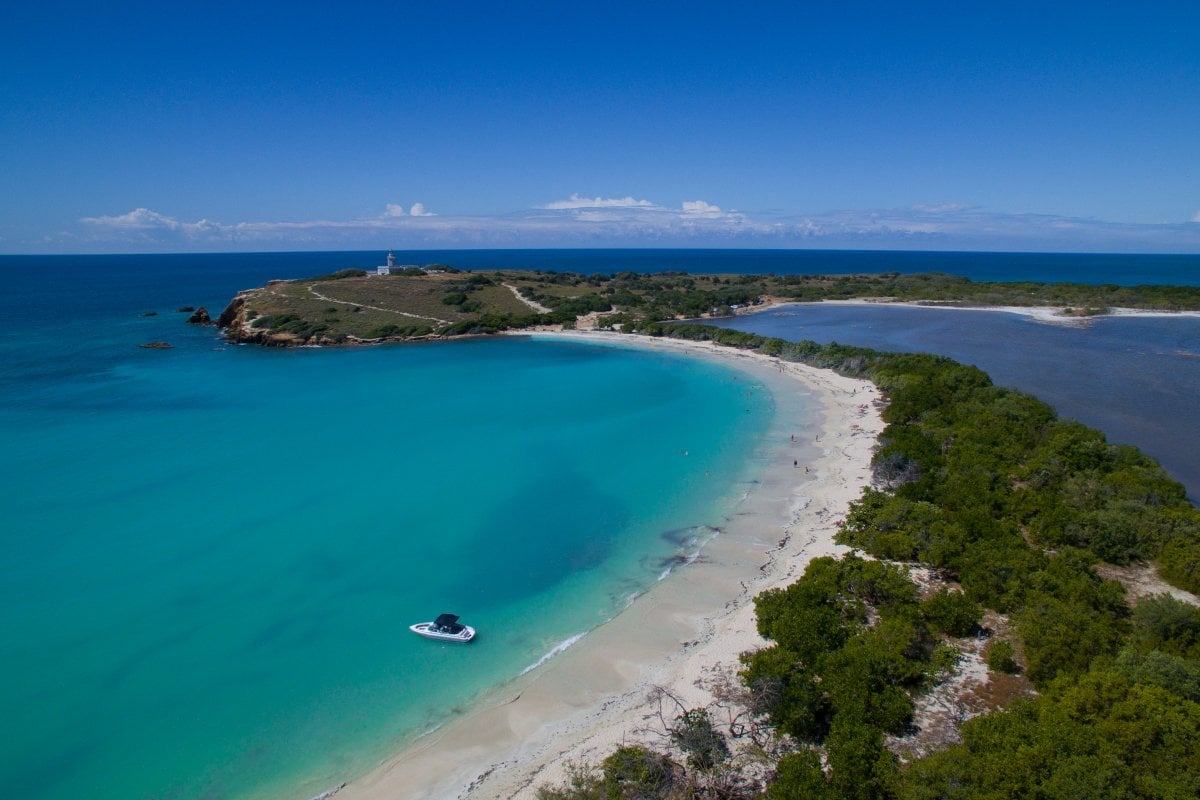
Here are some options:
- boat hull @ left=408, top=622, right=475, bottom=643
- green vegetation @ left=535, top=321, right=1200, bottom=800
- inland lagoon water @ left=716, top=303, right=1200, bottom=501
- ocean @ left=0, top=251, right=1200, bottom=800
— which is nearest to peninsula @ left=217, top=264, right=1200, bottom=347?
inland lagoon water @ left=716, top=303, right=1200, bottom=501

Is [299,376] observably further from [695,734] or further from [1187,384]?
[1187,384]

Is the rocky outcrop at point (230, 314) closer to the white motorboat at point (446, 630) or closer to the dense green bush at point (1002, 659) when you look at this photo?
the white motorboat at point (446, 630)

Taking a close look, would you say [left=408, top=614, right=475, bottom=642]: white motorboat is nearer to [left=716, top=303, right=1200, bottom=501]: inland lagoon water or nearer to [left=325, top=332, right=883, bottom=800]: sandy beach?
[left=325, top=332, right=883, bottom=800]: sandy beach

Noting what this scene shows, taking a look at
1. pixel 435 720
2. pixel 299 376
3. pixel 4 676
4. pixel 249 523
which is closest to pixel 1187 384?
pixel 435 720

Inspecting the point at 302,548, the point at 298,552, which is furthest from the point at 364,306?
the point at 298,552

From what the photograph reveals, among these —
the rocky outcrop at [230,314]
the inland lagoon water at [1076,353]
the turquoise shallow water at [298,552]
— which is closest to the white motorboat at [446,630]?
the turquoise shallow water at [298,552]

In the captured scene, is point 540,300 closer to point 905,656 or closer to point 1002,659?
point 905,656
